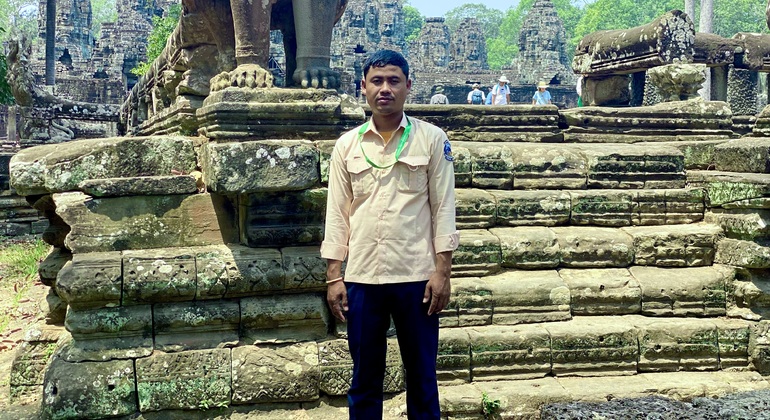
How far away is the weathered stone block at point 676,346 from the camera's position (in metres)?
4.08

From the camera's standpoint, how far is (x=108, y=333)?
3.66m

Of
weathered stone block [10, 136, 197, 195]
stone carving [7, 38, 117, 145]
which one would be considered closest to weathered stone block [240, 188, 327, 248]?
weathered stone block [10, 136, 197, 195]

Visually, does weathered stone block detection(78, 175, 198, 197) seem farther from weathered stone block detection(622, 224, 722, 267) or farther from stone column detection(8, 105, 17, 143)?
stone column detection(8, 105, 17, 143)

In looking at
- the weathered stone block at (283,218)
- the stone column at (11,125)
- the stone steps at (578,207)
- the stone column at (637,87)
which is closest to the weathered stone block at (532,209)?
the stone steps at (578,207)

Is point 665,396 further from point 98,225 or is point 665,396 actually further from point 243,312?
point 98,225

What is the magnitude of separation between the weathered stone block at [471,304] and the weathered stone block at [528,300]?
1.5 inches

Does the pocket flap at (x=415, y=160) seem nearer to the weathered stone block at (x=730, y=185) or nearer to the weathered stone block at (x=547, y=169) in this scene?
the weathered stone block at (x=547, y=169)

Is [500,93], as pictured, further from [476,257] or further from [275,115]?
[275,115]

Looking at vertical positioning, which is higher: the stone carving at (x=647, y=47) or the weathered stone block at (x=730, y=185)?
the stone carving at (x=647, y=47)

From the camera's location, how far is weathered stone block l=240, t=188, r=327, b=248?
393cm

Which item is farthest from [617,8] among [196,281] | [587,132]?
[196,281]

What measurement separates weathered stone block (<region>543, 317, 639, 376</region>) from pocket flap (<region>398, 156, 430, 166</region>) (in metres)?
1.52

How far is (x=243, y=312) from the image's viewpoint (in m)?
3.78

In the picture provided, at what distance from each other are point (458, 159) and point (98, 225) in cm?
205
